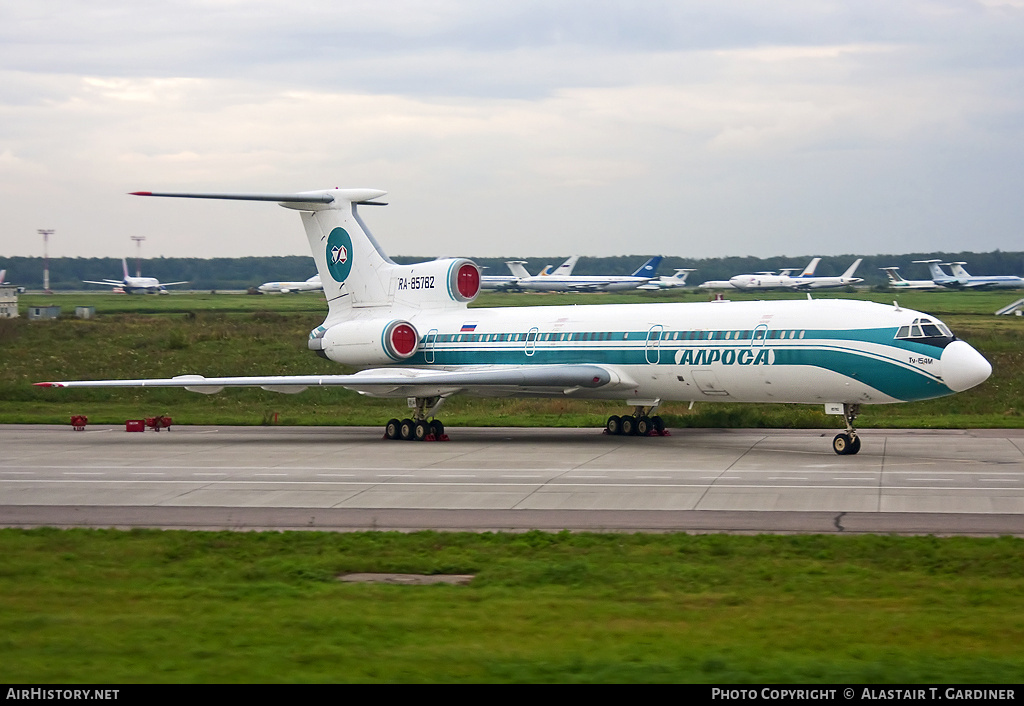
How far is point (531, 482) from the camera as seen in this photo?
2153 centimetres

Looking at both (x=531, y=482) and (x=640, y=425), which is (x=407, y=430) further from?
(x=531, y=482)

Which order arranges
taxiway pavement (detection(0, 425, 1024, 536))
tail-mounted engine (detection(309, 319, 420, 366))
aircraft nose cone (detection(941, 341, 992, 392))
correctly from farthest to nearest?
1. tail-mounted engine (detection(309, 319, 420, 366))
2. aircraft nose cone (detection(941, 341, 992, 392))
3. taxiway pavement (detection(0, 425, 1024, 536))

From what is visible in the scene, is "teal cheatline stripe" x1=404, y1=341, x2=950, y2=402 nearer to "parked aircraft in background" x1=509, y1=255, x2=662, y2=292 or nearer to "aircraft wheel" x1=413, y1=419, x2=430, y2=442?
"aircraft wheel" x1=413, y1=419, x2=430, y2=442

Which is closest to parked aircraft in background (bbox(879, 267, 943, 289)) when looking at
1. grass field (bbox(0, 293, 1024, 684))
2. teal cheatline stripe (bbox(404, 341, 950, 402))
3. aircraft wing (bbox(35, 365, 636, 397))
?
teal cheatline stripe (bbox(404, 341, 950, 402))

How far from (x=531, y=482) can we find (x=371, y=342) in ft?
45.0

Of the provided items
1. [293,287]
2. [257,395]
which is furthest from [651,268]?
[257,395]

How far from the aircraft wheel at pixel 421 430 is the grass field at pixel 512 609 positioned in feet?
53.6

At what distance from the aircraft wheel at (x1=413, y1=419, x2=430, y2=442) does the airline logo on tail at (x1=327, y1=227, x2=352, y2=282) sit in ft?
22.0

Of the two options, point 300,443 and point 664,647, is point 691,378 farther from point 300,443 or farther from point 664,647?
point 664,647

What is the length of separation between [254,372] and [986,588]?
43.8 metres

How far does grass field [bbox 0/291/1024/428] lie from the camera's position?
120ft

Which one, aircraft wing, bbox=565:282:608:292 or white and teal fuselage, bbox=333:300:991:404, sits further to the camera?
aircraft wing, bbox=565:282:608:292

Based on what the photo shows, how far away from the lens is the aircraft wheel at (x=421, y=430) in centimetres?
3188
